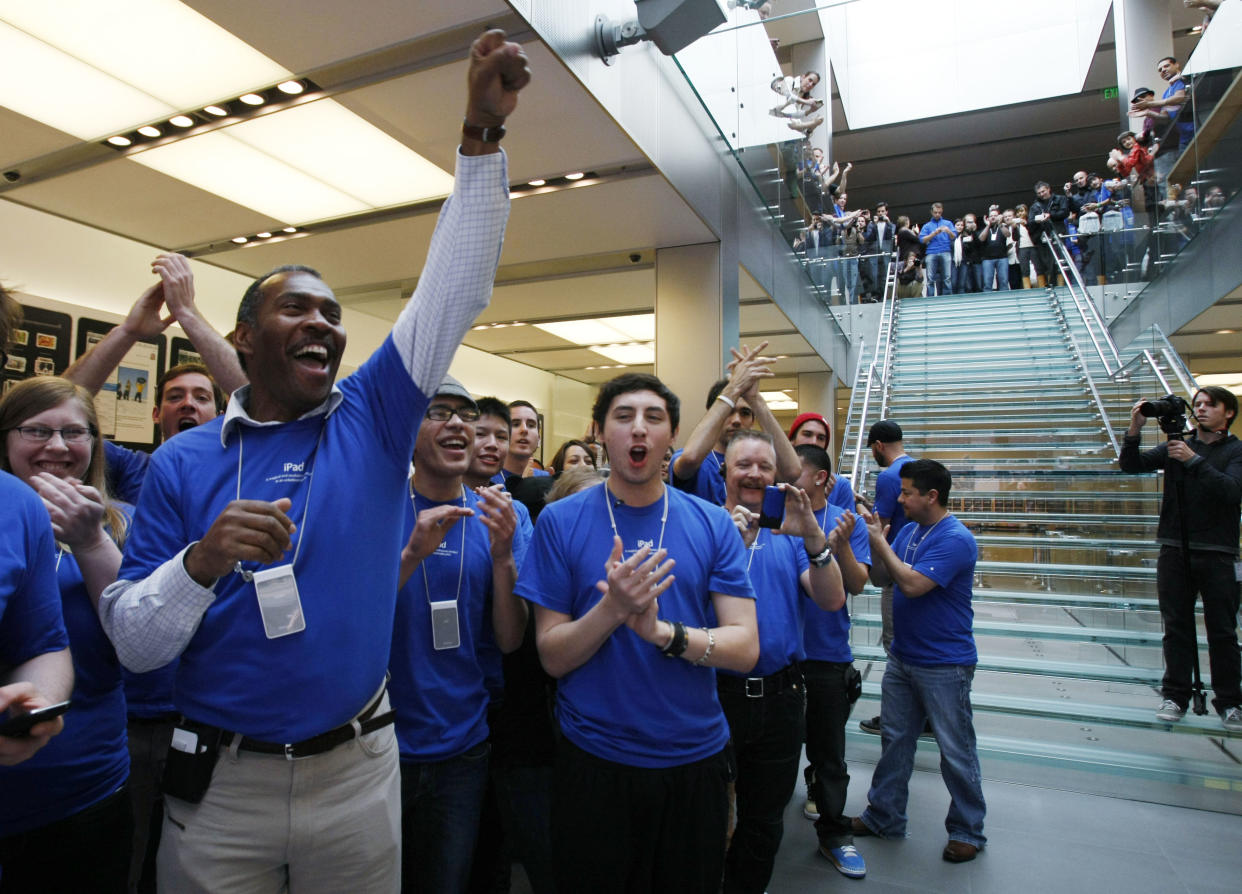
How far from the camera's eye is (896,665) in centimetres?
355

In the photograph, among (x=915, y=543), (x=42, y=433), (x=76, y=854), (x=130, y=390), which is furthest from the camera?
(x=130, y=390)

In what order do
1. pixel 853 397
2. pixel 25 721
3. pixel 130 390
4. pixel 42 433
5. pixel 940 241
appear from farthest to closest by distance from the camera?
pixel 940 241, pixel 853 397, pixel 130 390, pixel 42 433, pixel 25 721

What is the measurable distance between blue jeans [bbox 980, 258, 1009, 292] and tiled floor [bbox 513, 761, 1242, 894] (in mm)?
12474

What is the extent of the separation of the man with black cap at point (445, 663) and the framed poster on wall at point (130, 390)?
13.9ft

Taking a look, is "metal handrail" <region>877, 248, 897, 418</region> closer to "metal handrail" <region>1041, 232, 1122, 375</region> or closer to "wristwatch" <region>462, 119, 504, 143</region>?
"metal handrail" <region>1041, 232, 1122, 375</region>

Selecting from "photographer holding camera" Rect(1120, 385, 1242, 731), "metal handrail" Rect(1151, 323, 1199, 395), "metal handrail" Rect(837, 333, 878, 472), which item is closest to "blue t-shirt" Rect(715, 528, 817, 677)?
"photographer holding camera" Rect(1120, 385, 1242, 731)

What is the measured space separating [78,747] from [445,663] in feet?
2.61

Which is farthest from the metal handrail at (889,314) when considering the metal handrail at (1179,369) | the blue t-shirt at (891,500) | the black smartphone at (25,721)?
the black smartphone at (25,721)

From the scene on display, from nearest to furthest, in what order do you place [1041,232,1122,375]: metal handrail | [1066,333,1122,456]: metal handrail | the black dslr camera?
the black dslr camera < [1066,333,1122,456]: metal handrail < [1041,232,1122,375]: metal handrail

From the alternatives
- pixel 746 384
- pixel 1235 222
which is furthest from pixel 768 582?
pixel 1235 222

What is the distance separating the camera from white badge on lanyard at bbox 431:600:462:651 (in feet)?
6.33

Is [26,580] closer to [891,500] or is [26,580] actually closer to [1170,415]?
[891,500]

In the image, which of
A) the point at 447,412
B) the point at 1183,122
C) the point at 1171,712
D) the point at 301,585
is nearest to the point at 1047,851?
the point at 1171,712

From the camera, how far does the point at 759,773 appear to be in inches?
101
